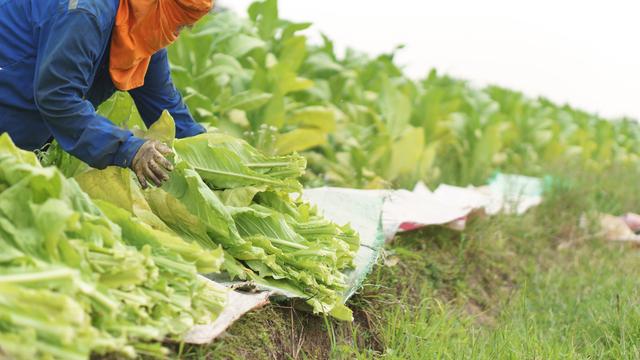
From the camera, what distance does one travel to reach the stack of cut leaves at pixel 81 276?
1807mm

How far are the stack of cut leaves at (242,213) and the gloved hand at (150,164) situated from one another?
91mm

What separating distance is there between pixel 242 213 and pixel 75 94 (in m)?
0.63

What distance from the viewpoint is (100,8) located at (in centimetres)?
244

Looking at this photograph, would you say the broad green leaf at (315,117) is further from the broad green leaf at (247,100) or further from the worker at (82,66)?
the worker at (82,66)

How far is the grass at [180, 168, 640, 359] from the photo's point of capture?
111 inches

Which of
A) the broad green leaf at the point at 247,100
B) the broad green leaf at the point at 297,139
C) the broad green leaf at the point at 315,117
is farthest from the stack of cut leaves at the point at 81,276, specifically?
the broad green leaf at the point at 315,117

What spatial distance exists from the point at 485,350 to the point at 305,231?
0.70 metres

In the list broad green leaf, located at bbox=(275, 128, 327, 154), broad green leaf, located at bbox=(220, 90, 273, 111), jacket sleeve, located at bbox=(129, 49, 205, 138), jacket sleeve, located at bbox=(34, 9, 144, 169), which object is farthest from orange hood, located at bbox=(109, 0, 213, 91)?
broad green leaf, located at bbox=(275, 128, 327, 154)

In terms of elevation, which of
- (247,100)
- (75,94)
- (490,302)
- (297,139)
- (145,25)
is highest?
(145,25)

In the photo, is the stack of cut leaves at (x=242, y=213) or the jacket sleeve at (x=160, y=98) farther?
the jacket sleeve at (x=160, y=98)

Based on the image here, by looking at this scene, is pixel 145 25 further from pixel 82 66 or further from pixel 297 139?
pixel 297 139

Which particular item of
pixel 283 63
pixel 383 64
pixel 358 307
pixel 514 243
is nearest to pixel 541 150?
pixel 383 64

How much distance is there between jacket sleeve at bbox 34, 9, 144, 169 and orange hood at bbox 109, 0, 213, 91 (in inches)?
4.4

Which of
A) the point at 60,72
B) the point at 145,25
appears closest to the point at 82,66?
the point at 60,72
